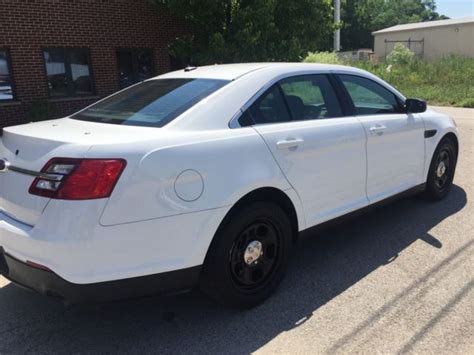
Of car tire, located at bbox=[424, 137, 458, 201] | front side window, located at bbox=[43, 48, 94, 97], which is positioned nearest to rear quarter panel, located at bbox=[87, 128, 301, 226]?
car tire, located at bbox=[424, 137, 458, 201]

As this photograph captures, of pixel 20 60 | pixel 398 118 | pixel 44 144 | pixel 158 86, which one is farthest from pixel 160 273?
pixel 20 60

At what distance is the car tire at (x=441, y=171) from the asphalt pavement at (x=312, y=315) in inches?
42.6

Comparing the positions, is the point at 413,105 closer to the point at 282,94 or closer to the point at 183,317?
the point at 282,94

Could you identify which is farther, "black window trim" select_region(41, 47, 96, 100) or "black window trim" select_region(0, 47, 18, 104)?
"black window trim" select_region(41, 47, 96, 100)

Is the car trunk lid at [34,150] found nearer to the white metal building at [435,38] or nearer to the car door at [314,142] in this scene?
the car door at [314,142]

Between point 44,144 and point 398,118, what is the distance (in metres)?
3.19

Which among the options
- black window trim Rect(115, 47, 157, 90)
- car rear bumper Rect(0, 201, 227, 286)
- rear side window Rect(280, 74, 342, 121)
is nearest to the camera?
car rear bumper Rect(0, 201, 227, 286)

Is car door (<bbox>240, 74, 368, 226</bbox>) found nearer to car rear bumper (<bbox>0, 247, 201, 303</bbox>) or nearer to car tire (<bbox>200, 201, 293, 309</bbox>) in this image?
car tire (<bbox>200, 201, 293, 309</bbox>)

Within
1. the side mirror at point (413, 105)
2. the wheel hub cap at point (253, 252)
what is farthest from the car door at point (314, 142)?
the side mirror at point (413, 105)

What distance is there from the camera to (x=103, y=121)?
10.6ft

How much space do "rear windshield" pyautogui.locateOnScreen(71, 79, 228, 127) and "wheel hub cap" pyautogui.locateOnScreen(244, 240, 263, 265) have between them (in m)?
0.99

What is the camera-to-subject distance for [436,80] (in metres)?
19.9

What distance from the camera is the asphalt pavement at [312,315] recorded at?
9.50ft

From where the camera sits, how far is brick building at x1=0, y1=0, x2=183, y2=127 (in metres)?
10.4
